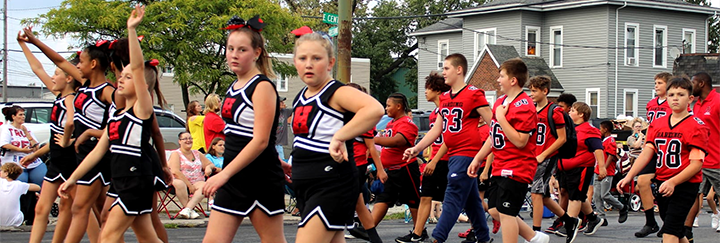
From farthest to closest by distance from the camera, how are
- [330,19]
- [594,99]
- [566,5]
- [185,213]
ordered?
[594,99] → [566,5] → [330,19] → [185,213]

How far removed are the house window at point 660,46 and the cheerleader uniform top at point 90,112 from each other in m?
38.8

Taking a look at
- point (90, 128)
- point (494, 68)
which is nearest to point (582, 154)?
point (90, 128)

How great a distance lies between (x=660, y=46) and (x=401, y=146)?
3602 centimetres

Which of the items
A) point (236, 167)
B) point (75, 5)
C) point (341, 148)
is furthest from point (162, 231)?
point (75, 5)

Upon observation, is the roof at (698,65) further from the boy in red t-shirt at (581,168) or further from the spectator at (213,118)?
the spectator at (213,118)

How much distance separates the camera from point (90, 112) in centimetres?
673

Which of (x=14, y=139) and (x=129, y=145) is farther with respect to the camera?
(x=14, y=139)

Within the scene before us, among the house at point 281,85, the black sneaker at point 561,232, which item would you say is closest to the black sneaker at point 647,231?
the black sneaker at point 561,232

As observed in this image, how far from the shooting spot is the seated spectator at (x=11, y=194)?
10500 millimetres

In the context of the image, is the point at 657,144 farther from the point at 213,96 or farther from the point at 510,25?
the point at 510,25

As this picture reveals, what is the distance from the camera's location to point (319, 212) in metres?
4.70

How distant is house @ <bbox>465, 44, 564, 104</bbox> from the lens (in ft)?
126

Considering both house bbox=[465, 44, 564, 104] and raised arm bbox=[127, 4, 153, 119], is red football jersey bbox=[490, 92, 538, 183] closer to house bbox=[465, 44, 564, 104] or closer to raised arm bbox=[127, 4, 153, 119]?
raised arm bbox=[127, 4, 153, 119]

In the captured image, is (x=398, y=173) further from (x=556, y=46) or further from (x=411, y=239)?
(x=556, y=46)
